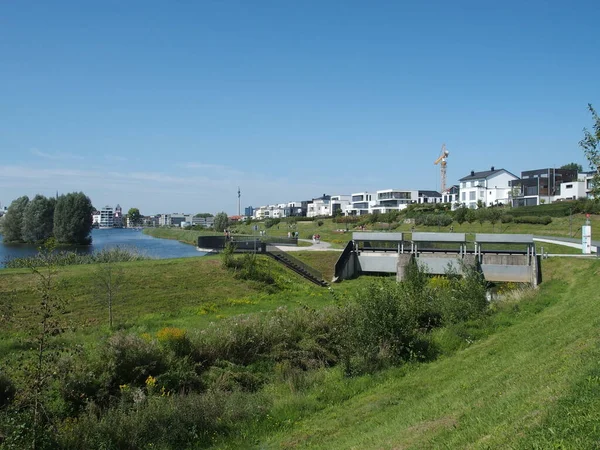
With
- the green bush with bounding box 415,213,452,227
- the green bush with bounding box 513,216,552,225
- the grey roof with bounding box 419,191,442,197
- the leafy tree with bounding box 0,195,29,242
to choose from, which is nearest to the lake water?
the leafy tree with bounding box 0,195,29,242

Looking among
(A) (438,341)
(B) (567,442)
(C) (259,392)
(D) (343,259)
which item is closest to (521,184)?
(D) (343,259)

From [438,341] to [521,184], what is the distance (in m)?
79.9

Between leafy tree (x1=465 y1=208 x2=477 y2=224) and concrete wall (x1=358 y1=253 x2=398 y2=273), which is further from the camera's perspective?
leafy tree (x1=465 y1=208 x2=477 y2=224)

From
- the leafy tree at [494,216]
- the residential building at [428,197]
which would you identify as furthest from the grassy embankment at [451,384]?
the residential building at [428,197]

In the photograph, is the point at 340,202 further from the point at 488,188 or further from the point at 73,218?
the point at 73,218

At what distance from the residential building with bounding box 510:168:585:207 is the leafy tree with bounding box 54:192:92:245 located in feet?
226

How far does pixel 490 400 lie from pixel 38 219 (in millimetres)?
76334

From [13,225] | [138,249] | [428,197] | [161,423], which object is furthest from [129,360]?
[428,197]

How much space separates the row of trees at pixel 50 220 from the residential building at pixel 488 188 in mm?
64924

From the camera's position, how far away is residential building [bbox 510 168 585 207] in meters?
82.2

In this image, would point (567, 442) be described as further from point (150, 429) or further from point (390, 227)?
point (390, 227)

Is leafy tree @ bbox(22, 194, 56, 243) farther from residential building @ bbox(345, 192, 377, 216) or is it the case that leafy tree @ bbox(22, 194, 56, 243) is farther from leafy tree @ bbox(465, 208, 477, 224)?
residential building @ bbox(345, 192, 377, 216)

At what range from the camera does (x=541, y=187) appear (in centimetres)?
8350

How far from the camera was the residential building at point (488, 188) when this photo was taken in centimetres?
8888
